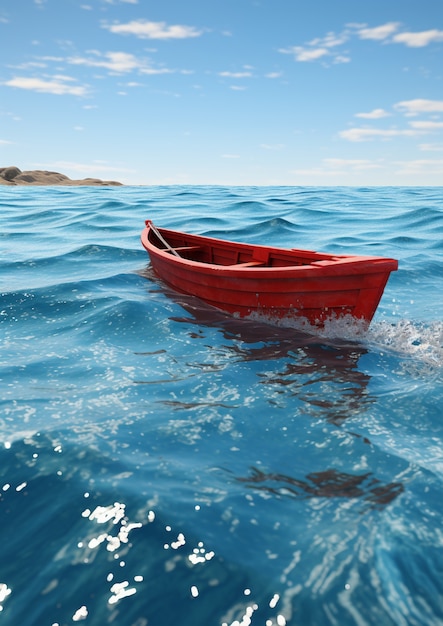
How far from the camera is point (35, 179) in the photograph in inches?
2685

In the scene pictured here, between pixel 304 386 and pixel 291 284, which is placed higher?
pixel 291 284

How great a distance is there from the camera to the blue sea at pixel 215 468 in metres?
3.00

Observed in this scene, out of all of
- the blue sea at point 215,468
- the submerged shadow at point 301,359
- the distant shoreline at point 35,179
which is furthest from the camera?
the distant shoreline at point 35,179

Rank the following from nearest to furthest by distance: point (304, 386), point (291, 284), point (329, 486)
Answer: point (329, 486) < point (304, 386) < point (291, 284)

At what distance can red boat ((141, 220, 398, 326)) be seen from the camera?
6832mm

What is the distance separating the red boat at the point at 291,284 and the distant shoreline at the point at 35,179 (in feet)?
192

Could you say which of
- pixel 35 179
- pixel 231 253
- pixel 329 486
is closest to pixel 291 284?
pixel 231 253

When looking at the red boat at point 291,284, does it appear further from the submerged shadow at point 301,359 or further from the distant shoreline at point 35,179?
the distant shoreline at point 35,179

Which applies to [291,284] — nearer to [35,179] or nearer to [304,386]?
[304,386]

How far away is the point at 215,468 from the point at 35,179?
70984 mm

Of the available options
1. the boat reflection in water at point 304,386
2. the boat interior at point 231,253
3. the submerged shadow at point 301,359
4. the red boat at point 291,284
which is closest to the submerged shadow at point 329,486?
the boat reflection in water at point 304,386

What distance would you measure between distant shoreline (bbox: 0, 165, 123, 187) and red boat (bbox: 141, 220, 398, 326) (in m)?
58.4

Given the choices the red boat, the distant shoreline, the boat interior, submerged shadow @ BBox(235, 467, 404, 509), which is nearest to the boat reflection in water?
submerged shadow @ BBox(235, 467, 404, 509)

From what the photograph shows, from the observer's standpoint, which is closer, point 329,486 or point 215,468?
point 329,486
